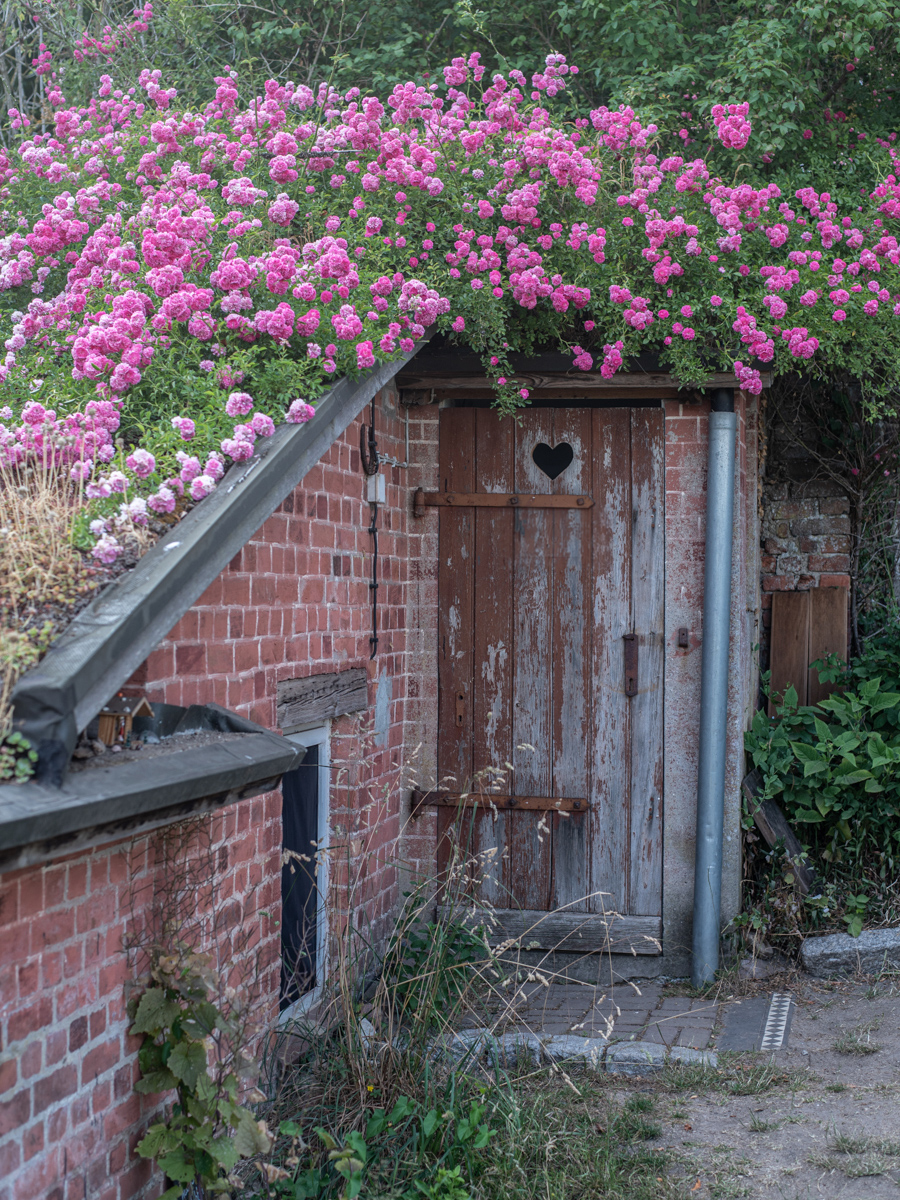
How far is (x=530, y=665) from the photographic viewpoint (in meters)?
5.31

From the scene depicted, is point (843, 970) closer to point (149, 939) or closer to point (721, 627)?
point (721, 627)

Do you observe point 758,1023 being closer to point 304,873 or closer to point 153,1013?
point 304,873

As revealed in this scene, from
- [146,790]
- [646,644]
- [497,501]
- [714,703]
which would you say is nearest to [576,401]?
[497,501]

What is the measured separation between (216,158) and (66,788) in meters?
3.71

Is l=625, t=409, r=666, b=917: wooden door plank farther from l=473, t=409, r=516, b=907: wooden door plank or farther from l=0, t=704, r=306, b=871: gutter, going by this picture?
l=0, t=704, r=306, b=871: gutter

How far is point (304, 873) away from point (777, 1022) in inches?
86.5

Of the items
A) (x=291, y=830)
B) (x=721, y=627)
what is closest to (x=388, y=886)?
(x=291, y=830)

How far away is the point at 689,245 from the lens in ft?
15.4

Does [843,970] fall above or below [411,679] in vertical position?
below

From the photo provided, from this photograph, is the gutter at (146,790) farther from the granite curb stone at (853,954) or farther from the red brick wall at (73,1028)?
the granite curb stone at (853,954)

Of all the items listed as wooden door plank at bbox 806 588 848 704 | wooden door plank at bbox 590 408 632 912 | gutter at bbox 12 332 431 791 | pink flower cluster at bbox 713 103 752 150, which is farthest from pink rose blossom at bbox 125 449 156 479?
wooden door plank at bbox 806 588 848 704

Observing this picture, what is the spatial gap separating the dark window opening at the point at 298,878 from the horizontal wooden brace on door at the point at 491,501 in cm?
156

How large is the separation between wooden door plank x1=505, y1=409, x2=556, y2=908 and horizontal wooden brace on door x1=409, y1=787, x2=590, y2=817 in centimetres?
5

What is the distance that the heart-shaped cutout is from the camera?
5.29 meters
